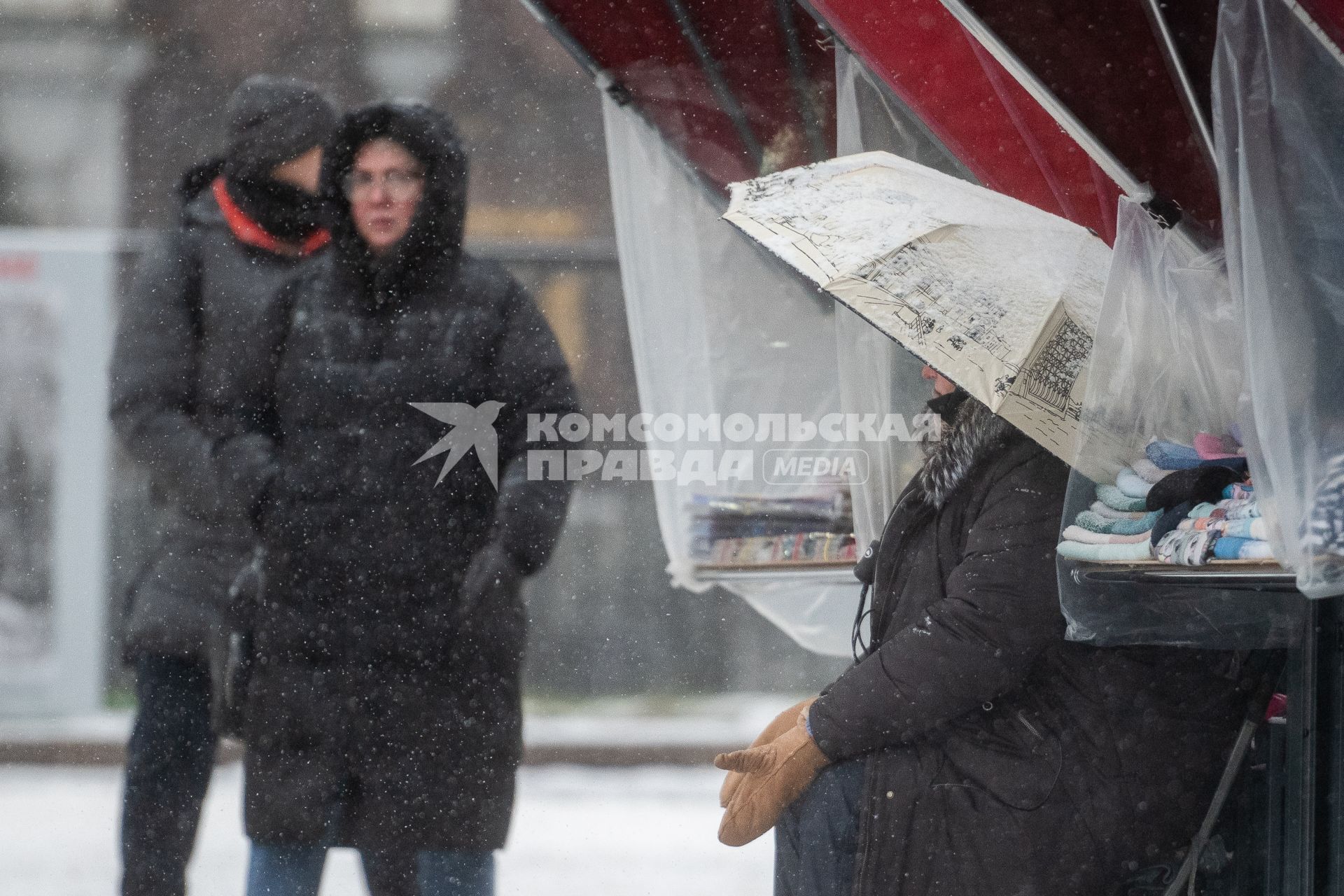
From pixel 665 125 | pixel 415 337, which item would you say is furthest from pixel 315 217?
pixel 665 125

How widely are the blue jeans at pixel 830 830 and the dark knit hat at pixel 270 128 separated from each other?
1.57 metres

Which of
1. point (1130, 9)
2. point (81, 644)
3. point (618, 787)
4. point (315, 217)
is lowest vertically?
point (618, 787)

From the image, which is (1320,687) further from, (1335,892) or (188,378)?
(188,378)

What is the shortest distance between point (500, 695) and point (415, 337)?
683 mm

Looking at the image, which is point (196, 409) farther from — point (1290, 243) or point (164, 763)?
point (1290, 243)

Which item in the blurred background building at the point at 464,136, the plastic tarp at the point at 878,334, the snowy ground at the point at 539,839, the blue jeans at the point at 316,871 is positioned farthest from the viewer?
the blurred background building at the point at 464,136

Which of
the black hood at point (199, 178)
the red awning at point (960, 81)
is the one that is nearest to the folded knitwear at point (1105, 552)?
the red awning at point (960, 81)

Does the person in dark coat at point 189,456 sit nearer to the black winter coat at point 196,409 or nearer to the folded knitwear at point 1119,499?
the black winter coat at point 196,409

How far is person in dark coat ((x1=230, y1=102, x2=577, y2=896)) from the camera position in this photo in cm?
251

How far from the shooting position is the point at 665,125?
2.63 m

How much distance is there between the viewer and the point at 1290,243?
55.7 inches

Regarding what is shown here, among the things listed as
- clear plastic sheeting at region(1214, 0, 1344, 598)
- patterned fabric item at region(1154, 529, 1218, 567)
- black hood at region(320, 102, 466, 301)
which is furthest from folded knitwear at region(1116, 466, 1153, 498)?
black hood at region(320, 102, 466, 301)

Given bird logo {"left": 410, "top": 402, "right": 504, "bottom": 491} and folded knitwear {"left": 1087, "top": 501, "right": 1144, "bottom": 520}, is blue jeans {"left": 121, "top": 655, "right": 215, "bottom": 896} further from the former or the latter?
→ folded knitwear {"left": 1087, "top": 501, "right": 1144, "bottom": 520}

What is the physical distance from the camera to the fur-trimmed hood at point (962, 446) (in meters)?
1.89
